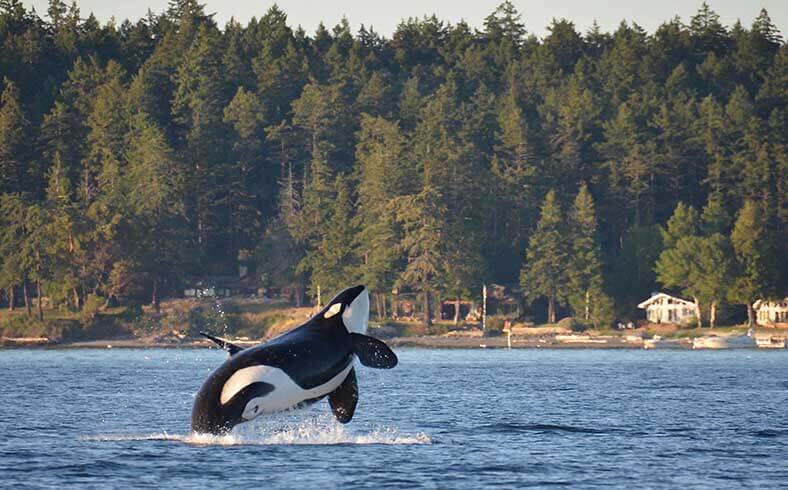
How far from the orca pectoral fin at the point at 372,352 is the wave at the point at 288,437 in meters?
4.89

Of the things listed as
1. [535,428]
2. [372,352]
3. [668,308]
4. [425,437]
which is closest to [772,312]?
[668,308]

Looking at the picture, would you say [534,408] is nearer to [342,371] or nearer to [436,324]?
[342,371]

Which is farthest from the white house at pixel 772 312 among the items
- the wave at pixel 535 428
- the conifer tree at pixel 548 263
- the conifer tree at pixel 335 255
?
the wave at pixel 535 428

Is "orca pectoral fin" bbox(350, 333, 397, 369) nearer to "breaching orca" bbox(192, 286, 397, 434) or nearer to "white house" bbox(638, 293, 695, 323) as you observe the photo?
"breaching orca" bbox(192, 286, 397, 434)

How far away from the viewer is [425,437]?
49.9m

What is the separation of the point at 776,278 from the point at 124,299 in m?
69.9

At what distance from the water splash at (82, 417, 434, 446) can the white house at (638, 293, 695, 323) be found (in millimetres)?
127276

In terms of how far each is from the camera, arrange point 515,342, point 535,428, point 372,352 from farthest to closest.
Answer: point 515,342 → point 535,428 → point 372,352

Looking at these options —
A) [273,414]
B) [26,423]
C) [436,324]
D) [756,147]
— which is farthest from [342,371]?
[756,147]

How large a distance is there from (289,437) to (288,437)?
0.03 metres

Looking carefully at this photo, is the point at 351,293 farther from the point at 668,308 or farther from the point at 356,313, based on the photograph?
the point at 668,308

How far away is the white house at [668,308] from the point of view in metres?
176

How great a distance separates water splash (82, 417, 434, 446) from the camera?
46.6 meters

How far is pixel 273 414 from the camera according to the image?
42000 mm
